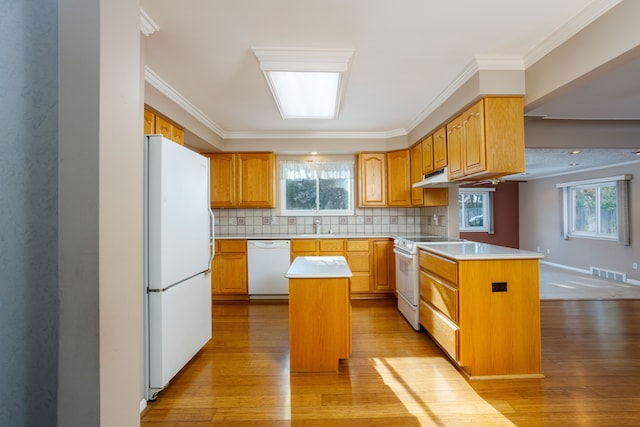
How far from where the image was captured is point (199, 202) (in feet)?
7.72

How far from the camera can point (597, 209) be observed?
5.80 m

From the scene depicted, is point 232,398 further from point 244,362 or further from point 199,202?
point 199,202

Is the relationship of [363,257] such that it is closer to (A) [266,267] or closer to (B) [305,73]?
(A) [266,267]

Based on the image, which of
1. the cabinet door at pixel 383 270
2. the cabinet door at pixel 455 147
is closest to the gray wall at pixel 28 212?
the cabinet door at pixel 455 147

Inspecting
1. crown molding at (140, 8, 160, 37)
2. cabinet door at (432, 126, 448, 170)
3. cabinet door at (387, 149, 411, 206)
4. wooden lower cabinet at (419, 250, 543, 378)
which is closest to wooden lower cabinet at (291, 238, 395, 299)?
cabinet door at (387, 149, 411, 206)

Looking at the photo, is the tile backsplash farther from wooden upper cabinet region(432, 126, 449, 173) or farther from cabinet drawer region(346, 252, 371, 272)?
wooden upper cabinet region(432, 126, 449, 173)

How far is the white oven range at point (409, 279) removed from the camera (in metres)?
2.95

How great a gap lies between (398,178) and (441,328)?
2.29m

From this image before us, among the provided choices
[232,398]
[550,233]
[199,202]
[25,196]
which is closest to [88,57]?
[25,196]

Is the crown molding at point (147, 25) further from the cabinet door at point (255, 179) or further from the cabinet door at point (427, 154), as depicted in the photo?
the cabinet door at point (427, 154)

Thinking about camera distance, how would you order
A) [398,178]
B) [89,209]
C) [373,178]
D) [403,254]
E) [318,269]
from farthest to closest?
[373,178], [398,178], [403,254], [318,269], [89,209]

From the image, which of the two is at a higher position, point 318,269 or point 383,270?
point 318,269

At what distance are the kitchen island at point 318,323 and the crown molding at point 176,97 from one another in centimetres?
189

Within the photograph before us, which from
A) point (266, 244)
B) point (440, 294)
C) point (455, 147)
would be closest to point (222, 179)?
point (266, 244)
